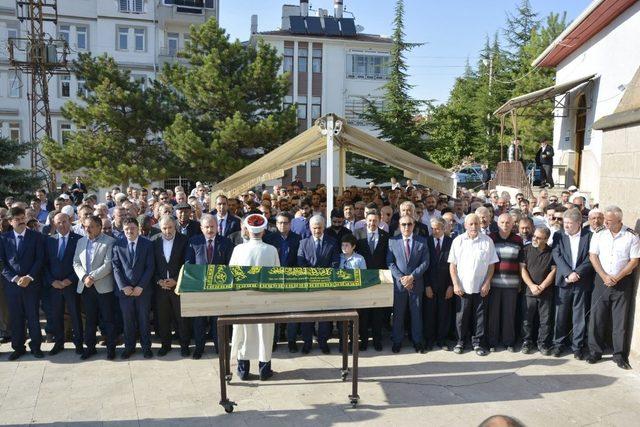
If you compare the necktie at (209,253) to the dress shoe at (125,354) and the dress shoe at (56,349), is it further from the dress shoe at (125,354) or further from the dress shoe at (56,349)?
the dress shoe at (56,349)

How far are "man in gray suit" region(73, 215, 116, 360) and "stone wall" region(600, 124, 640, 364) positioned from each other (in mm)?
6154

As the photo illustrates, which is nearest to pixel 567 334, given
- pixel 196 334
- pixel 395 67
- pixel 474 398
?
pixel 474 398

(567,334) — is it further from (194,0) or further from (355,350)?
(194,0)

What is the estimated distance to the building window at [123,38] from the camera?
101 feet

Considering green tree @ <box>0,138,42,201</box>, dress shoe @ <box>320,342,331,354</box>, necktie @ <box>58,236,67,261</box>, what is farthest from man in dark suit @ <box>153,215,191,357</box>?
green tree @ <box>0,138,42,201</box>

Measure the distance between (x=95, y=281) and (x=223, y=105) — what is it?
16339 millimetres

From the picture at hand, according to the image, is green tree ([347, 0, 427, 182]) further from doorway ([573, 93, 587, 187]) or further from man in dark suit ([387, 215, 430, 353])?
man in dark suit ([387, 215, 430, 353])

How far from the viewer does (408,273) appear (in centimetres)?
662

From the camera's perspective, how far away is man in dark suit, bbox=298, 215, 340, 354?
6.50m

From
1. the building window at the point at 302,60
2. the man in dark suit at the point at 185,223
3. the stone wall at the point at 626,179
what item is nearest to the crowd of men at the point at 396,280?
the stone wall at the point at 626,179

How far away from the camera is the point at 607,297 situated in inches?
241

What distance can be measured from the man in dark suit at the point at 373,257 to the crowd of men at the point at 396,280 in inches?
0.6

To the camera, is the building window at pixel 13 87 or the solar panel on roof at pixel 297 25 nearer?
the building window at pixel 13 87

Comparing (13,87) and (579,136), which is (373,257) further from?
(13,87)
